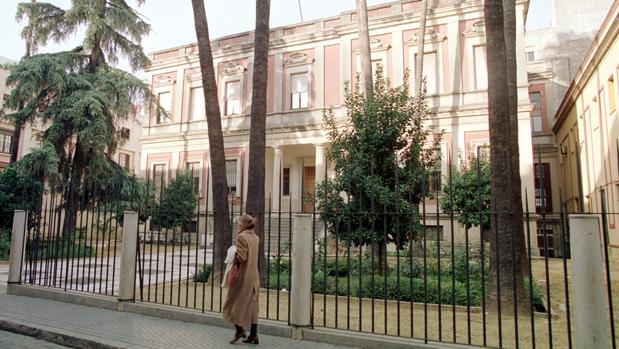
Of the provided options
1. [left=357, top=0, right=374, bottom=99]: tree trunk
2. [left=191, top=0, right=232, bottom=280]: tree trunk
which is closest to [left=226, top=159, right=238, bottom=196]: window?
[left=357, top=0, right=374, bottom=99]: tree trunk

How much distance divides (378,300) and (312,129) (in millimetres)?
16730

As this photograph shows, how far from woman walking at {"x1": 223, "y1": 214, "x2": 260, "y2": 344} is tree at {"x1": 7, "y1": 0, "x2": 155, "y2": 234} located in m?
14.8

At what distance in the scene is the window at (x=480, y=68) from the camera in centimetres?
2133

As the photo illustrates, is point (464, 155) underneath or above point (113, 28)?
underneath

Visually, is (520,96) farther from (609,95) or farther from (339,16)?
(339,16)

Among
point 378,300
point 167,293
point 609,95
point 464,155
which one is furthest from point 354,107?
point 609,95

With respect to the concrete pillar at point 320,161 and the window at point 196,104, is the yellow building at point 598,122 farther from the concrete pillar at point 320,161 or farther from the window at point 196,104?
the window at point 196,104

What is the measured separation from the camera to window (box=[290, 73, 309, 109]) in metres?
25.5

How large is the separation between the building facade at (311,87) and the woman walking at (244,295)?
12.9 meters

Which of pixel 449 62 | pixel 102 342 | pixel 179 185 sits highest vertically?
pixel 449 62

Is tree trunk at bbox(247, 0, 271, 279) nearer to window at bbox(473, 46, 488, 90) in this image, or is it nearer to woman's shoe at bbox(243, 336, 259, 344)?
woman's shoe at bbox(243, 336, 259, 344)

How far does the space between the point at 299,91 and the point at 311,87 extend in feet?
2.87

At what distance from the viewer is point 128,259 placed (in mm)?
7395

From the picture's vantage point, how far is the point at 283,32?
26391 mm
